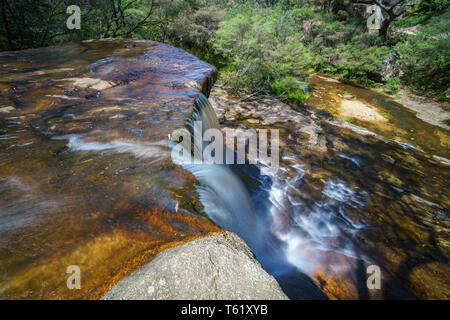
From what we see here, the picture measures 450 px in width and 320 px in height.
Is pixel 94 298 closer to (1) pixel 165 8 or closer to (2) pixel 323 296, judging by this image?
(2) pixel 323 296

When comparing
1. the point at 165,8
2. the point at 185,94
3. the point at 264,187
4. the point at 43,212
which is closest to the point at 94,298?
the point at 43,212

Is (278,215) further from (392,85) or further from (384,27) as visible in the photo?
(384,27)

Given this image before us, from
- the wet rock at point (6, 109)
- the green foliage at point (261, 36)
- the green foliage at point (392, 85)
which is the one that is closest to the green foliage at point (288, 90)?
the green foliage at point (261, 36)

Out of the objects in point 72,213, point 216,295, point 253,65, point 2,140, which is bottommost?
point 216,295

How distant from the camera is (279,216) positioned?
367cm

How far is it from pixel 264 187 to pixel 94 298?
3566mm

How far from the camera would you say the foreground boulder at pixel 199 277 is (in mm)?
1198

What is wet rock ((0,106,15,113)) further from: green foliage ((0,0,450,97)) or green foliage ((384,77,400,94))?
green foliage ((384,77,400,94))

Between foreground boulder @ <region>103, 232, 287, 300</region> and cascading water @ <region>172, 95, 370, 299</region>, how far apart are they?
53cm

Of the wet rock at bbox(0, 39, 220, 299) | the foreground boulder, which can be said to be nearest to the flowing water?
the wet rock at bbox(0, 39, 220, 299)

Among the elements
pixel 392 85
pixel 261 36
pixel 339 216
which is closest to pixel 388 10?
pixel 392 85

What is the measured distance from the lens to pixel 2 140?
2.33m

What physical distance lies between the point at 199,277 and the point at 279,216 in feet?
8.70

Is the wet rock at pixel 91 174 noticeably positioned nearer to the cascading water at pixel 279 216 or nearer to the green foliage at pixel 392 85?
the cascading water at pixel 279 216
